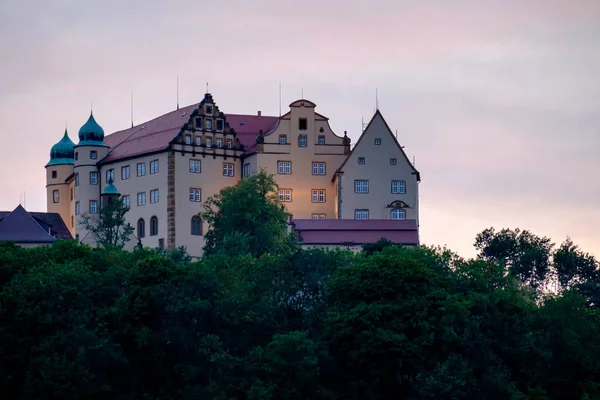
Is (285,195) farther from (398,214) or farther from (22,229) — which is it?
(22,229)

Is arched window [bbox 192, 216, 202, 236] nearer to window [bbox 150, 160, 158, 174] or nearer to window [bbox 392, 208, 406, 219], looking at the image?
window [bbox 150, 160, 158, 174]

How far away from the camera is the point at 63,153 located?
138 meters

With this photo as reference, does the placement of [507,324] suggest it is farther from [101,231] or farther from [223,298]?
[101,231]

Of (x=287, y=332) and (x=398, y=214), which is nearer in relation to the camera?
(x=287, y=332)

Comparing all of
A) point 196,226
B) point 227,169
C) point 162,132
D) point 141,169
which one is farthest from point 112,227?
point 162,132

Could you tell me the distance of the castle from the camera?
125m

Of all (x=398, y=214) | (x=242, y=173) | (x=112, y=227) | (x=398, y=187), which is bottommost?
(x=112, y=227)

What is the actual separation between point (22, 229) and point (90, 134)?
1897 cm

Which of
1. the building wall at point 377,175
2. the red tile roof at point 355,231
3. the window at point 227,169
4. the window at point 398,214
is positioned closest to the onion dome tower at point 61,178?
the window at point 227,169

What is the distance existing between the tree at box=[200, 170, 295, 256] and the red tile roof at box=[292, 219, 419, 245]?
2004 millimetres

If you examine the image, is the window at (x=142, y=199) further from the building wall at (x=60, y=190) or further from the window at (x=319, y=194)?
the window at (x=319, y=194)

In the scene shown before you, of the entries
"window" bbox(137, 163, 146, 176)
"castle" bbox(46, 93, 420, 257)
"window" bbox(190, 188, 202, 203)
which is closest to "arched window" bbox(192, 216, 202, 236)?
"castle" bbox(46, 93, 420, 257)

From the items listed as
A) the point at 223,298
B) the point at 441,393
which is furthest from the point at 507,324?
the point at 223,298

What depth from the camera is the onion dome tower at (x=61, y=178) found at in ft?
443
